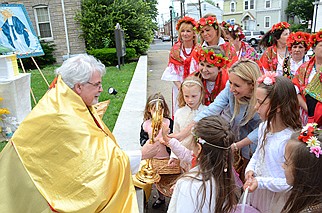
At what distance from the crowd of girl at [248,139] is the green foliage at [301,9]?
1834 inches

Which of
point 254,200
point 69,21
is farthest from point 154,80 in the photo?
point 254,200

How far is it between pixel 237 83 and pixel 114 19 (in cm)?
1360

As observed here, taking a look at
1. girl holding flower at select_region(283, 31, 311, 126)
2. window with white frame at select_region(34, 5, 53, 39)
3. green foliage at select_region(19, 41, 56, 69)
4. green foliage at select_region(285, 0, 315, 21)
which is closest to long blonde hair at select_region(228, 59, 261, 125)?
girl holding flower at select_region(283, 31, 311, 126)

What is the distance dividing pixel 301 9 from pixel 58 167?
50459mm

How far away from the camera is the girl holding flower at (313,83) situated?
2717 millimetres

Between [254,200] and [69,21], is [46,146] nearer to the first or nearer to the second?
[254,200]

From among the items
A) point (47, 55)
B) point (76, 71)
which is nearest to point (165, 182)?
point (76, 71)

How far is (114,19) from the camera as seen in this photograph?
1501cm

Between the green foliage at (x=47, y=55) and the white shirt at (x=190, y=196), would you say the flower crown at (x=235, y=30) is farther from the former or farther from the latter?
the green foliage at (x=47, y=55)

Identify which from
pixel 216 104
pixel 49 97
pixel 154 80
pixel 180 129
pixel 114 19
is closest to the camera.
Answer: pixel 49 97

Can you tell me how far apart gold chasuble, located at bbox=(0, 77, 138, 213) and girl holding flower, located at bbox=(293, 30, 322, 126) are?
1960 millimetres

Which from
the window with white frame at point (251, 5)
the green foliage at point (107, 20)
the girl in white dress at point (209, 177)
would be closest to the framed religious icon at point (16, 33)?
the girl in white dress at point (209, 177)

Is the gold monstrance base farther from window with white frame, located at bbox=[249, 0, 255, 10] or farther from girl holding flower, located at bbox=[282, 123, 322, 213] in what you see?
window with white frame, located at bbox=[249, 0, 255, 10]

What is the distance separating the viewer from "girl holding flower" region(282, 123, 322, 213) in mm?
1513
